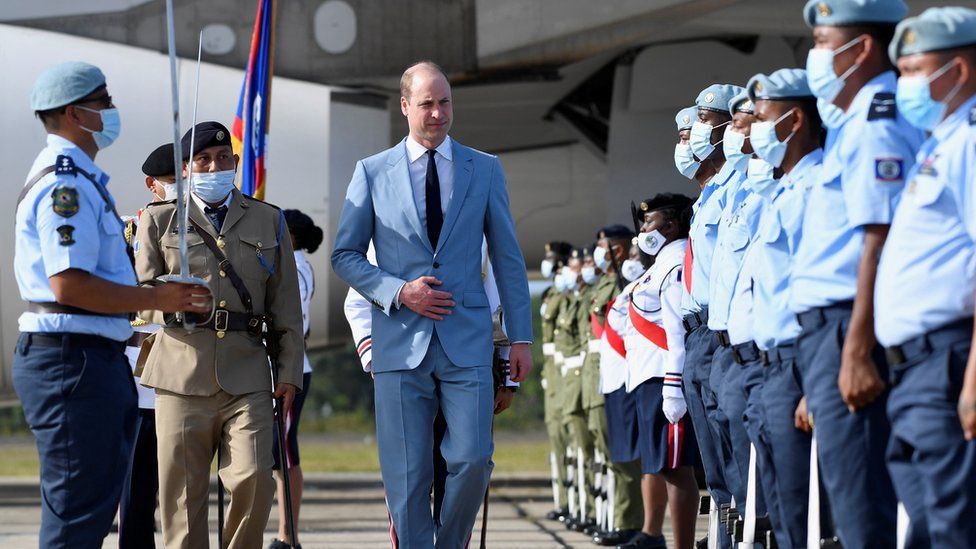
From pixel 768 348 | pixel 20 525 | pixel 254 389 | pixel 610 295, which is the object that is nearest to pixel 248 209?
pixel 254 389

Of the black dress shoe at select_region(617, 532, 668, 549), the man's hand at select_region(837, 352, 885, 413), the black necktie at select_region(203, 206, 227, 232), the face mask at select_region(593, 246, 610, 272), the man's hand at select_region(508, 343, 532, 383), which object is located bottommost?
the black dress shoe at select_region(617, 532, 668, 549)

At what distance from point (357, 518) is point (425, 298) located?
5481 mm

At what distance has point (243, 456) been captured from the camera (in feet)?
16.9

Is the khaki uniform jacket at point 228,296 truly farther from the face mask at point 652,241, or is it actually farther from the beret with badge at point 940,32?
the beret with badge at point 940,32

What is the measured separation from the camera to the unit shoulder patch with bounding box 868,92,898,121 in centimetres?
381

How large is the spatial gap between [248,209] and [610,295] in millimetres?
4179

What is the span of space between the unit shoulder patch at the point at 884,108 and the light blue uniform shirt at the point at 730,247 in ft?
4.16

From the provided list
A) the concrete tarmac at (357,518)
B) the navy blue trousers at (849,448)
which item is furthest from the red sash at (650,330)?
the navy blue trousers at (849,448)

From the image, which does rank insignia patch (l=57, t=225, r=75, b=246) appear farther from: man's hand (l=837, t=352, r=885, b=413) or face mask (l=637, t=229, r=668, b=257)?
face mask (l=637, t=229, r=668, b=257)

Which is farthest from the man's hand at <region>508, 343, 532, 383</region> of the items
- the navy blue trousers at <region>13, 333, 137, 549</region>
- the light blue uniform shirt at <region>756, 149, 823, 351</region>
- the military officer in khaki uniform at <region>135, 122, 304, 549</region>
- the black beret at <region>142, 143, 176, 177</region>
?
the black beret at <region>142, 143, 176, 177</region>

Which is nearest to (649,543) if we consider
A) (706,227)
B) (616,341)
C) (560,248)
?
(616,341)

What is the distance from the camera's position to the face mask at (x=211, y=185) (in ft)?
17.7

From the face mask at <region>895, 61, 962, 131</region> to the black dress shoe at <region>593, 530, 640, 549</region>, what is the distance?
5152 mm

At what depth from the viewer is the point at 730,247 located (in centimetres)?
526
